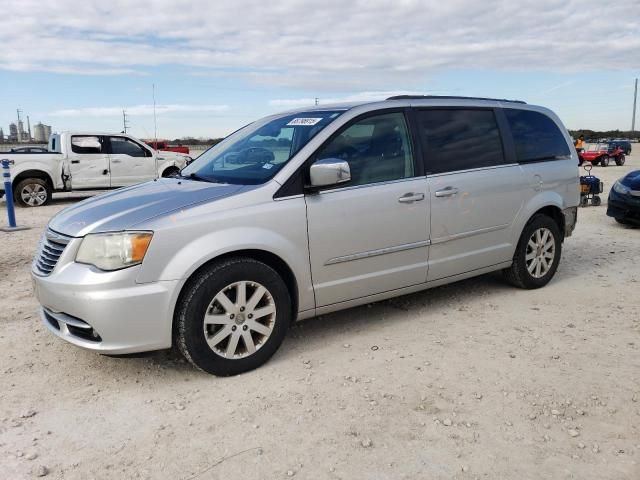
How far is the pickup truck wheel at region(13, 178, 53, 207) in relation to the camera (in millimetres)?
12500

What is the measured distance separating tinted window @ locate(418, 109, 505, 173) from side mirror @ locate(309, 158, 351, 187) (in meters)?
0.98

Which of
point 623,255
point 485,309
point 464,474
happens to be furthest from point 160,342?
point 623,255

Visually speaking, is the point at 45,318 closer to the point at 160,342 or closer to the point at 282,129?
the point at 160,342

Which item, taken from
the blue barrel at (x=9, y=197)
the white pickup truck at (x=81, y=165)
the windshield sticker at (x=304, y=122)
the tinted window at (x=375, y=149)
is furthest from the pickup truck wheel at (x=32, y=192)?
the tinted window at (x=375, y=149)

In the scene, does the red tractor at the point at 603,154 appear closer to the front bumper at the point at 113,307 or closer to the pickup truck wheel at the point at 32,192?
the pickup truck wheel at the point at 32,192

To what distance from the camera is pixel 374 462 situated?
2645 millimetres

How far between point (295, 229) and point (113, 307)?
121 cm

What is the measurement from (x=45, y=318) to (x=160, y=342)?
0.93 m

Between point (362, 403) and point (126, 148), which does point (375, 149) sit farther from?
point (126, 148)

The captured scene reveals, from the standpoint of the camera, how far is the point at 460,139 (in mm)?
4727

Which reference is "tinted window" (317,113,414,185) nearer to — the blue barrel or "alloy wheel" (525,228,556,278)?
"alloy wheel" (525,228,556,278)

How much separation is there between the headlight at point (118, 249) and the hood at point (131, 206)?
5 cm

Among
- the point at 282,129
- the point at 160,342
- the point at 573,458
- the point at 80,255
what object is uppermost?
the point at 282,129

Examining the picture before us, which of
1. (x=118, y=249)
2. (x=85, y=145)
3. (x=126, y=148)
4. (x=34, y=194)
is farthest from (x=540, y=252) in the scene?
(x=34, y=194)
